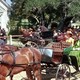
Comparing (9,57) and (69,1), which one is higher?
(69,1)

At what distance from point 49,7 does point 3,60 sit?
31430 millimetres

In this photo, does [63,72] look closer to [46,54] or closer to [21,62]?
[46,54]

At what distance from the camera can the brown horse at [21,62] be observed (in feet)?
25.2

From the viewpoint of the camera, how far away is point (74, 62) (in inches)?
392

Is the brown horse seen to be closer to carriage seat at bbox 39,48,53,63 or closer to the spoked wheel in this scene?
carriage seat at bbox 39,48,53,63

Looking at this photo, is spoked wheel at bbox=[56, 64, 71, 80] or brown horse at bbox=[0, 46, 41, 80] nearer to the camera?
brown horse at bbox=[0, 46, 41, 80]

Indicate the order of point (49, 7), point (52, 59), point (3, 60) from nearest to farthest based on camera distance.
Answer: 1. point (3, 60)
2. point (52, 59)
3. point (49, 7)

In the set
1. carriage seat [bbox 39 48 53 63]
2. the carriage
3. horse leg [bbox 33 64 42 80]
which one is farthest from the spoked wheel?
horse leg [bbox 33 64 42 80]

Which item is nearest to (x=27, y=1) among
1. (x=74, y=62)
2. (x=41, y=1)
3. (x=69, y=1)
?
(x=41, y=1)

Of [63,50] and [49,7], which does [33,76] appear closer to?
[63,50]

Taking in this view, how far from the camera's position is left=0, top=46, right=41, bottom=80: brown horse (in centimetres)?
768

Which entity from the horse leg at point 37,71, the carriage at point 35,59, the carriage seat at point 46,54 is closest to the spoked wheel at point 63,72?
the carriage at point 35,59

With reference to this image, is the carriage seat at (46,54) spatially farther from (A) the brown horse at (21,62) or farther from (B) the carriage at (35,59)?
(A) the brown horse at (21,62)

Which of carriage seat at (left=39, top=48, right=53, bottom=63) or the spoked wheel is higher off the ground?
carriage seat at (left=39, top=48, right=53, bottom=63)
